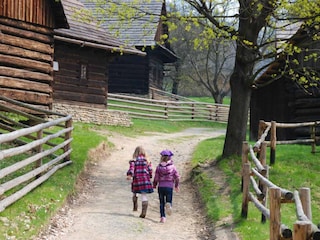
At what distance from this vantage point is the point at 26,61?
16.8 metres

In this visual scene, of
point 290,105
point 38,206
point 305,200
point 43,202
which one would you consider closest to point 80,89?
point 290,105

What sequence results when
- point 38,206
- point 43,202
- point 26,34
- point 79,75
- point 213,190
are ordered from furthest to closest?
1. point 79,75
2. point 26,34
3. point 213,190
4. point 43,202
5. point 38,206

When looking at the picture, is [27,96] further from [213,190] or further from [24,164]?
[24,164]

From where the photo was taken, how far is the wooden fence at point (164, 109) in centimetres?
2998

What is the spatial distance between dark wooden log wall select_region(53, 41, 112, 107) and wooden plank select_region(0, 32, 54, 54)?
20.2 ft

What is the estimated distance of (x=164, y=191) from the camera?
31.3 ft

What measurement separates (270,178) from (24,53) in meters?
9.11

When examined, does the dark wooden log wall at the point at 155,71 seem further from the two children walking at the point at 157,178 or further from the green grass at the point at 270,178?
the two children walking at the point at 157,178

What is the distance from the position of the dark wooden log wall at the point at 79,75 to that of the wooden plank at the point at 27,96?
21.9ft

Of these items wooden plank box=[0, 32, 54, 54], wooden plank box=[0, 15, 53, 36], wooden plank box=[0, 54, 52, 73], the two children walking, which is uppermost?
wooden plank box=[0, 15, 53, 36]

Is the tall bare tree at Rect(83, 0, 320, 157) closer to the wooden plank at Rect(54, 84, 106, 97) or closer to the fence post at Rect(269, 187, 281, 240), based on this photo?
the fence post at Rect(269, 187, 281, 240)

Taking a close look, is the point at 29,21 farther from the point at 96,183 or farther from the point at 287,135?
the point at 287,135

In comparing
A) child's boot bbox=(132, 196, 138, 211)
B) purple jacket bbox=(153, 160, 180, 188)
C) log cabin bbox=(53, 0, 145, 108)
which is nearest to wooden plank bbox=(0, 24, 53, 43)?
log cabin bbox=(53, 0, 145, 108)

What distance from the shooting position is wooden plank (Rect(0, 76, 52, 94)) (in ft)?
52.7
